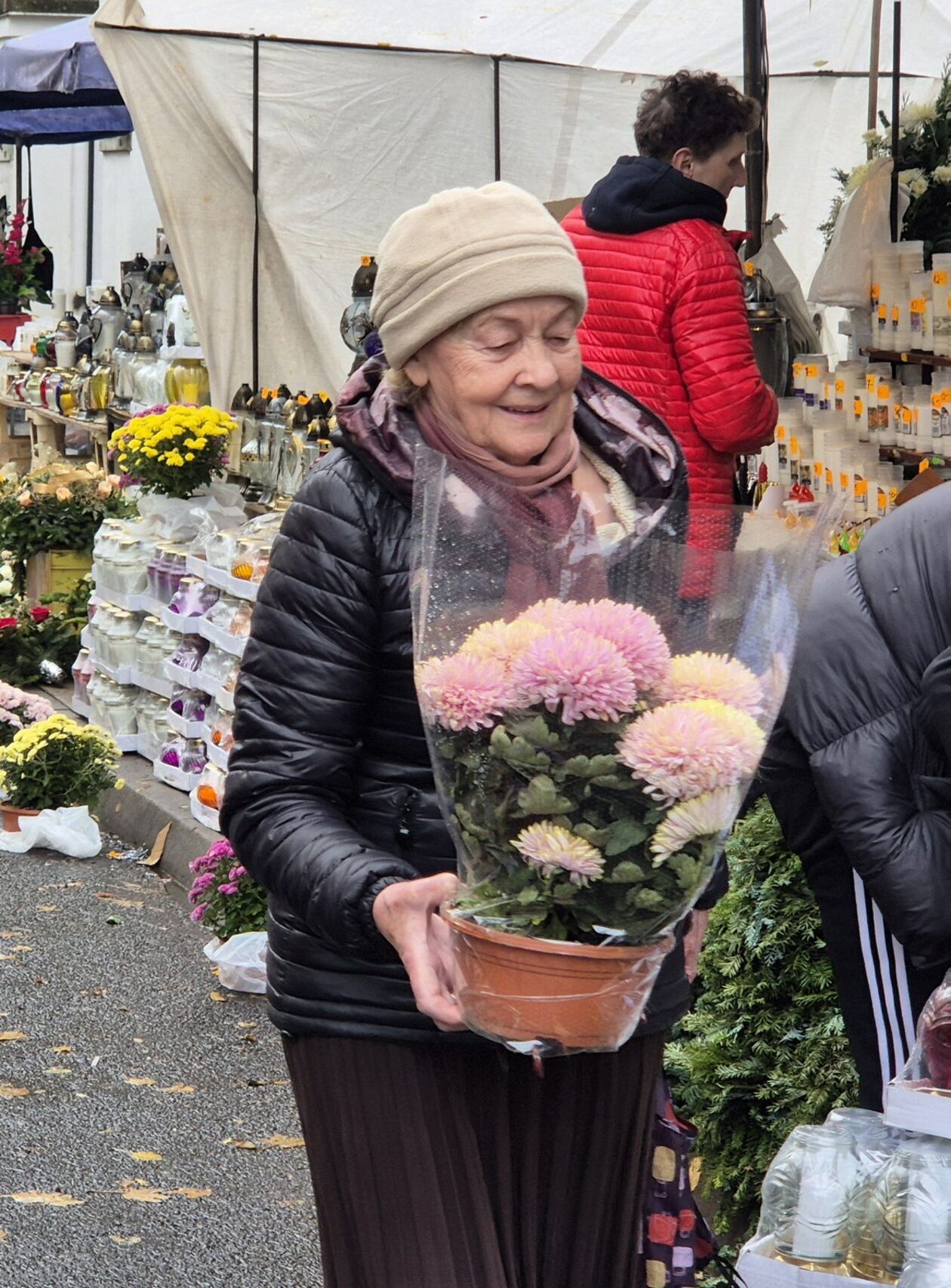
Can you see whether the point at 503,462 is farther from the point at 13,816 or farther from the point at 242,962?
the point at 13,816

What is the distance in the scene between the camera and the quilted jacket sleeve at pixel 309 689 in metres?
2.24

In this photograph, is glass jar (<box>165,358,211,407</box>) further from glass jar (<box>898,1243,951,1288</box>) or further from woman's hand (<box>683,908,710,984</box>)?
glass jar (<box>898,1243,951,1288</box>)

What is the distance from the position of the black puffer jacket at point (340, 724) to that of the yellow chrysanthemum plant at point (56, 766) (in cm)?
477

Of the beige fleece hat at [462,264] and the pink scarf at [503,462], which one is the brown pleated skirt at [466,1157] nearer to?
the pink scarf at [503,462]

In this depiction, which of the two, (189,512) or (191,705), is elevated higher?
(189,512)

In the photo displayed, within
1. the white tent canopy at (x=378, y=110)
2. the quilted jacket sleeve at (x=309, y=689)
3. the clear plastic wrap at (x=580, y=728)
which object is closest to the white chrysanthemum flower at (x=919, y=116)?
the white tent canopy at (x=378, y=110)

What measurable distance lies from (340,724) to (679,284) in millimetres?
3284

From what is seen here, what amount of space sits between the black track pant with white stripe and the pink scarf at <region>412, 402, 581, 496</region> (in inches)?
41.5

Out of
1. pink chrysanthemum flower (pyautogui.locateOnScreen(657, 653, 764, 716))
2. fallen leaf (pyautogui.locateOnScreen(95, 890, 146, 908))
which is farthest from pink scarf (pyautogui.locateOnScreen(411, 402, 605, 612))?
fallen leaf (pyautogui.locateOnScreen(95, 890, 146, 908))

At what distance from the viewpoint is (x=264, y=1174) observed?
4.35m

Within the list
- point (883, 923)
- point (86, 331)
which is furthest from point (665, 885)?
point (86, 331)

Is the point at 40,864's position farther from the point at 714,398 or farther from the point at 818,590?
the point at 818,590

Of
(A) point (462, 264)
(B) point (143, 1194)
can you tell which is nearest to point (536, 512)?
(A) point (462, 264)

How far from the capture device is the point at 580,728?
1845mm
